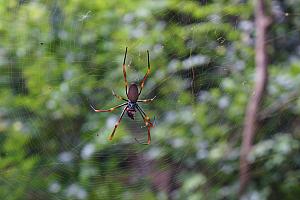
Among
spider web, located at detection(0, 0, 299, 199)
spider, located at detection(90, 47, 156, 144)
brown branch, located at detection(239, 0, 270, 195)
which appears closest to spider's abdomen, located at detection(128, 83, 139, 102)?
spider, located at detection(90, 47, 156, 144)

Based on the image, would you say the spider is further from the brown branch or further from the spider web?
the brown branch

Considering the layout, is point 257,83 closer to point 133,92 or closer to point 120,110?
point 133,92

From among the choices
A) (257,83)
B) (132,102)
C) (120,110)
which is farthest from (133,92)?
(257,83)

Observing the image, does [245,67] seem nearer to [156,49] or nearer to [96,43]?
[156,49]

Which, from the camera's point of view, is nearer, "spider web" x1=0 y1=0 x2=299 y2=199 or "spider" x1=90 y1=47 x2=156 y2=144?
"spider" x1=90 y1=47 x2=156 y2=144

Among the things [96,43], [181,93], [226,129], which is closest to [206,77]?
[181,93]
